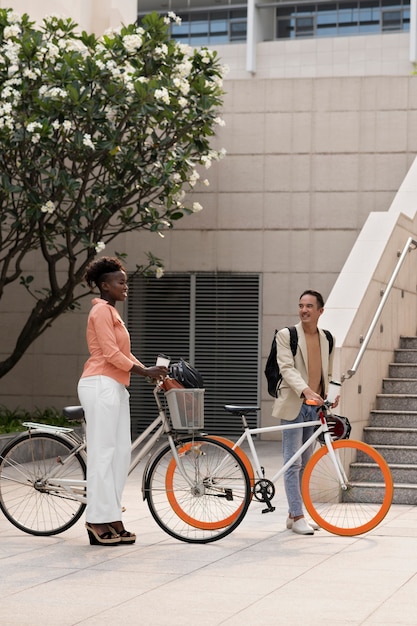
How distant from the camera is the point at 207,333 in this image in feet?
56.6

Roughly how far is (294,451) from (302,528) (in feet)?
2.01

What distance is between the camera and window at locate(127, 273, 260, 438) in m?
17.1

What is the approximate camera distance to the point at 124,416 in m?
8.50

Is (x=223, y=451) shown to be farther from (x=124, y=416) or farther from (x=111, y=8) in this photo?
(x=111, y=8)

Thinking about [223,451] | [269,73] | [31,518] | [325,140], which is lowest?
[31,518]

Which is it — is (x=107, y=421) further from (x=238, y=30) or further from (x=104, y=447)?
(x=238, y=30)

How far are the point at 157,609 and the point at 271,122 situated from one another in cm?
1166

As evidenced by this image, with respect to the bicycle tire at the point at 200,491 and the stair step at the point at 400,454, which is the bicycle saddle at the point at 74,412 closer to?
the bicycle tire at the point at 200,491

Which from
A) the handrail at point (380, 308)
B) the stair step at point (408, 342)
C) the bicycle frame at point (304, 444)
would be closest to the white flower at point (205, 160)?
the handrail at point (380, 308)

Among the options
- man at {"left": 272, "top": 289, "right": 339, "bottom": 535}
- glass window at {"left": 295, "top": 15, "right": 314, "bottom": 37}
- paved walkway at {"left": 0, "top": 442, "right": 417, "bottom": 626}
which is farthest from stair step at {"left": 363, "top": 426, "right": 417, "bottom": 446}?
glass window at {"left": 295, "top": 15, "right": 314, "bottom": 37}

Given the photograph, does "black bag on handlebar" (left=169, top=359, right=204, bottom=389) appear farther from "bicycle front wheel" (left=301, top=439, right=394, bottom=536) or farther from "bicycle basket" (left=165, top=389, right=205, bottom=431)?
"bicycle front wheel" (left=301, top=439, right=394, bottom=536)

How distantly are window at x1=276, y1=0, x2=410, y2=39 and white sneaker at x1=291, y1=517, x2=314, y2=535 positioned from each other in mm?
44457

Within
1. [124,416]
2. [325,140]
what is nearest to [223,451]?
[124,416]

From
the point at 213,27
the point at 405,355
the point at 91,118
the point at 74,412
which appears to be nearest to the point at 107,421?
the point at 74,412
